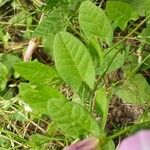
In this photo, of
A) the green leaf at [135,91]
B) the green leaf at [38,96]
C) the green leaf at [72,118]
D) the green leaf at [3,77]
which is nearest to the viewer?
the green leaf at [72,118]

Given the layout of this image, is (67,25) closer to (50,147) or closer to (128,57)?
(128,57)

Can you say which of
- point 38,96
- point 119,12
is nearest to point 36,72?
point 38,96

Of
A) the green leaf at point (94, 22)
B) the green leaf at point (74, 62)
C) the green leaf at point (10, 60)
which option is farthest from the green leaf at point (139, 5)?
the green leaf at point (10, 60)

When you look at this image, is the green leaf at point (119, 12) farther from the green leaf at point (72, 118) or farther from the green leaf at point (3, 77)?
the green leaf at point (3, 77)

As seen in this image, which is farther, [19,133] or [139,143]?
[19,133]

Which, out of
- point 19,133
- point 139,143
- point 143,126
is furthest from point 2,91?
point 139,143

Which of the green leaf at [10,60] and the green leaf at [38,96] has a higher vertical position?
the green leaf at [38,96]
